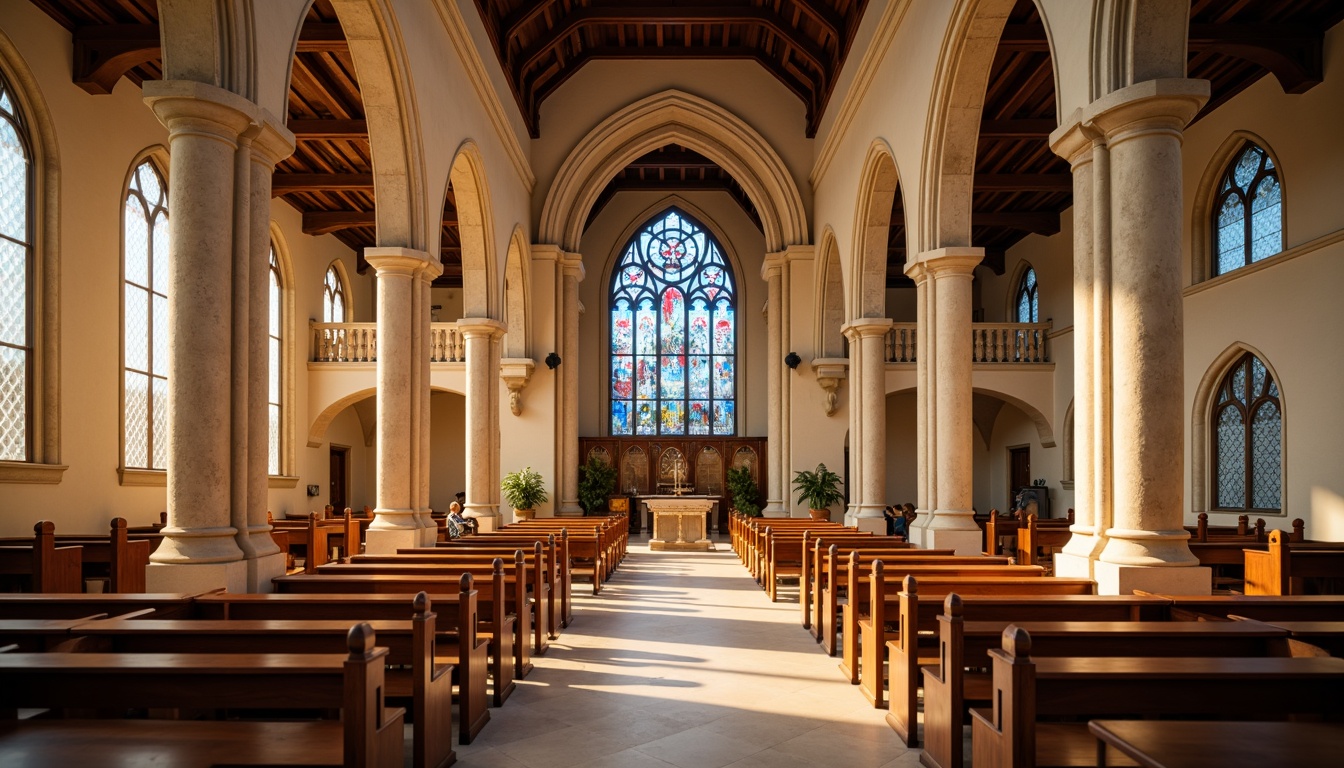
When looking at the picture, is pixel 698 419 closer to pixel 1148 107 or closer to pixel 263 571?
pixel 263 571

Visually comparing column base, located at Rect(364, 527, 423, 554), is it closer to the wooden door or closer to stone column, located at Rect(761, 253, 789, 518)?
stone column, located at Rect(761, 253, 789, 518)

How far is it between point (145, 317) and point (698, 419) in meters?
12.5

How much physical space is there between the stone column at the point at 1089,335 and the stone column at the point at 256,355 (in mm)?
4914

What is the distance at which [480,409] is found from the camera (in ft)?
45.0

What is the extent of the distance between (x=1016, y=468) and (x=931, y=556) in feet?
44.5

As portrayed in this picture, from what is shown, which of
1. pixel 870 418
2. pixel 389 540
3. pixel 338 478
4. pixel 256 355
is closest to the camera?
pixel 256 355

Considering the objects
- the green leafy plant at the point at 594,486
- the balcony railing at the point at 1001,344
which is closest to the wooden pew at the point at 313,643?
the balcony railing at the point at 1001,344

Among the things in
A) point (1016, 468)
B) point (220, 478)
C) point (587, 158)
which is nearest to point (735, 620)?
point (220, 478)

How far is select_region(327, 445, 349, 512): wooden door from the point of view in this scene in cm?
1959

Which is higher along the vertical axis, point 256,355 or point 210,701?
point 256,355

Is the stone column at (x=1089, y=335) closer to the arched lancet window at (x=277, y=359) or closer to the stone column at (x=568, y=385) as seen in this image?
the stone column at (x=568, y=385)

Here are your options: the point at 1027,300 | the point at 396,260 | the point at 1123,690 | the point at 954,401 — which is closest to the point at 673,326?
the point at 1027,300

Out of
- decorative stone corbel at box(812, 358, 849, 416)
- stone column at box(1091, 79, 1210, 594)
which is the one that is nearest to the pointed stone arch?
decorative stone corbel at box(812, 358, 849, 416)

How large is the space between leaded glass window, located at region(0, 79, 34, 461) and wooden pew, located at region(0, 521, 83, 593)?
3.29m
